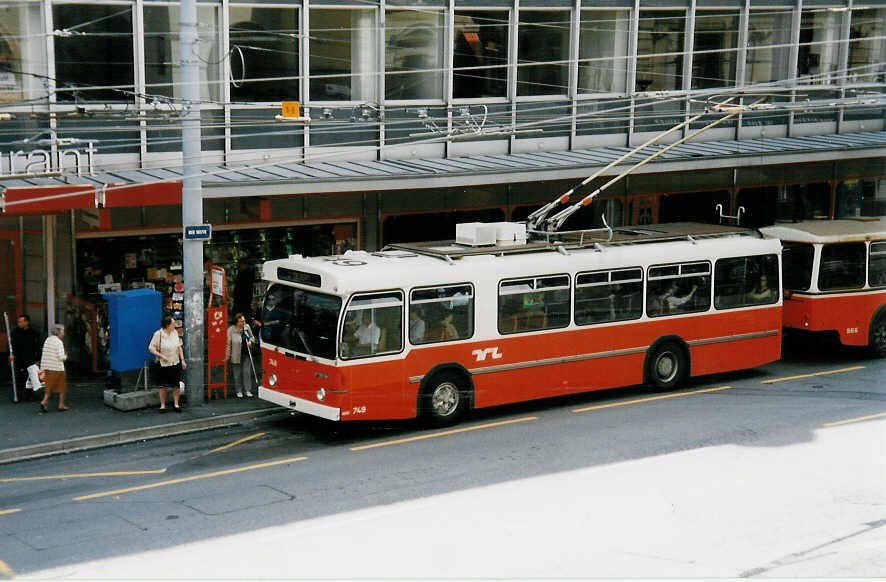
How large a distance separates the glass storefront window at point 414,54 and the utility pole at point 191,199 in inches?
215

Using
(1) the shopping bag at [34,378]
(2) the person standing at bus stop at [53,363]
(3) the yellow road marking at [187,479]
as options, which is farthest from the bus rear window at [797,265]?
(1) the shopping bag at [34,378]

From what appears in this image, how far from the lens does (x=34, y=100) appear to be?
19125 mm

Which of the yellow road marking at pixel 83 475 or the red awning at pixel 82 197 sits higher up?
the red awning at pixel 82 197

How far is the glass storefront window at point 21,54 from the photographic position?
1914 centimetres

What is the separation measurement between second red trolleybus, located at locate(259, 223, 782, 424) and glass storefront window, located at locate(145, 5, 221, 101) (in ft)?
16.0

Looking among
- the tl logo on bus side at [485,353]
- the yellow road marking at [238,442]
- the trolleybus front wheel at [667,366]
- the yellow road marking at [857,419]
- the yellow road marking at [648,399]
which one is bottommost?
the yellow road marking at [238,442]

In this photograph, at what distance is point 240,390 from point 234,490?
5380 mm

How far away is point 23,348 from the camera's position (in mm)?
19281

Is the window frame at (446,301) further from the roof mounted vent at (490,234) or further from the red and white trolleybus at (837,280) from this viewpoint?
the red and white trolleybus at (837,280)

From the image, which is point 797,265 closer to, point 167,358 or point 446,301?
point 446,301

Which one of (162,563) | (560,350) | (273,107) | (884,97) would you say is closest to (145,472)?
(162,563)

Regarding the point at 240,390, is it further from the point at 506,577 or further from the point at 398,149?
the point at 506,577

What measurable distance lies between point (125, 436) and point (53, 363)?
197 cm

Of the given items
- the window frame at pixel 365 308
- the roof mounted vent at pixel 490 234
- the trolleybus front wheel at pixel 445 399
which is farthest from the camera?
the roof mounted vent at pixel 490 234
